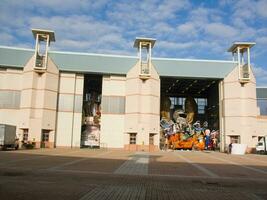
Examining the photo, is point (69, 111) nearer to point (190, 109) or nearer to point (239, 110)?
point (190, 109)

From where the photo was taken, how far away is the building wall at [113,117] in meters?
50.1

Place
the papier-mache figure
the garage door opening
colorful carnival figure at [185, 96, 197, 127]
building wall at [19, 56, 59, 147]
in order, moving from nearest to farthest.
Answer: building wall at [19, 56, 59, 147] → the garage door opening → the papier-mache figure → colorful carnival figure at [185, 96, 197, 127]

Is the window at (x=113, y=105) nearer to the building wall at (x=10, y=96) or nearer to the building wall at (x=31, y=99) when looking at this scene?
the building wall at (x=31, y=99)

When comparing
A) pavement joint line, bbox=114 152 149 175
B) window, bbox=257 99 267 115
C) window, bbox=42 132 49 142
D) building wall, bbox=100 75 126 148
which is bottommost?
pavement joint line, bbox=114 152 149 175

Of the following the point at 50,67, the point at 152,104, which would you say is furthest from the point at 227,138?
the point at 50,67

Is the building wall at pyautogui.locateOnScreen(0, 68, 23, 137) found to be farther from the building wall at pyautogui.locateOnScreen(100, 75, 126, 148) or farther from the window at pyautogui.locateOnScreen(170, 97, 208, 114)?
the window at pyautogui.locateOnScreen(170, 97, 208, 114)

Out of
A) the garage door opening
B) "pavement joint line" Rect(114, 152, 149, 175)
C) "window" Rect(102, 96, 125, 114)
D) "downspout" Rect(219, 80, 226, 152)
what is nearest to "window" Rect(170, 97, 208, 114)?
"downspout" Rect(219, 80, 226, 152)

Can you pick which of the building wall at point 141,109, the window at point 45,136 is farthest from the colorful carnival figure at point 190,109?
the window at point 45,136

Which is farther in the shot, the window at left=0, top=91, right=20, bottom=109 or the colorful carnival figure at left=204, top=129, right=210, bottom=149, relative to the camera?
the colorful carnival figure at left=204, top=129, right=210, bottom=149

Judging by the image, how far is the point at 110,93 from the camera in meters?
50.7

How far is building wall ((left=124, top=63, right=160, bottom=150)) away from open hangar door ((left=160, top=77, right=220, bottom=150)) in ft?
19.9

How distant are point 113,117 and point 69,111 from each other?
268 inches

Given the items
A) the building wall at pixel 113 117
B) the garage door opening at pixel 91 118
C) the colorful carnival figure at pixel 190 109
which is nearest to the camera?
the building wall at pixel 113 117

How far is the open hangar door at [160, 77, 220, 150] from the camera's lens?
56656mm
